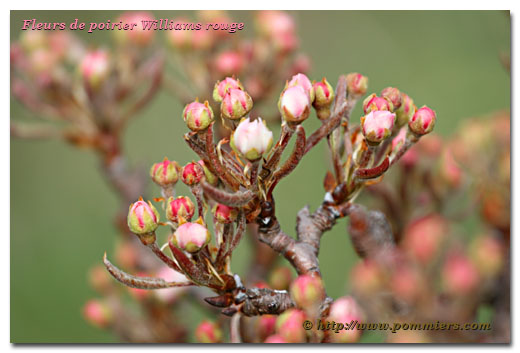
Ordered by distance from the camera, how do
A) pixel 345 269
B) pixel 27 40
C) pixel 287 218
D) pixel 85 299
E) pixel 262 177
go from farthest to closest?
1. pixel 85 299
2. pixel 345 269
3. pixel 27 40
4. pixel 287 218
5. pixel 262 177

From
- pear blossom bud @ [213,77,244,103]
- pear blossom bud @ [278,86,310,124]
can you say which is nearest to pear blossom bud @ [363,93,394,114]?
pear blossom bud @ [278,86,310,124]

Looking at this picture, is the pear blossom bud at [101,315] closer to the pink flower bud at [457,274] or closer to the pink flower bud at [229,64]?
the pink flower bud at [229,64]

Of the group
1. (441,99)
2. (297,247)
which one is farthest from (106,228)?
(297,247)

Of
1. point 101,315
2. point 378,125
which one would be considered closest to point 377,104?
point 378,125

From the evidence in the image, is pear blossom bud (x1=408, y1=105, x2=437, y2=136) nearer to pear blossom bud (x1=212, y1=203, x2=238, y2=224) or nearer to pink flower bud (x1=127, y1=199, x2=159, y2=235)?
pear blossom bud (x1=212, y1=203, x2=238, y2=224)

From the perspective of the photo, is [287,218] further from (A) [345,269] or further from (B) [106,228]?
(B) [106,228]

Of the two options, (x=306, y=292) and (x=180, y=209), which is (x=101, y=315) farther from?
(x=306, y=292)
